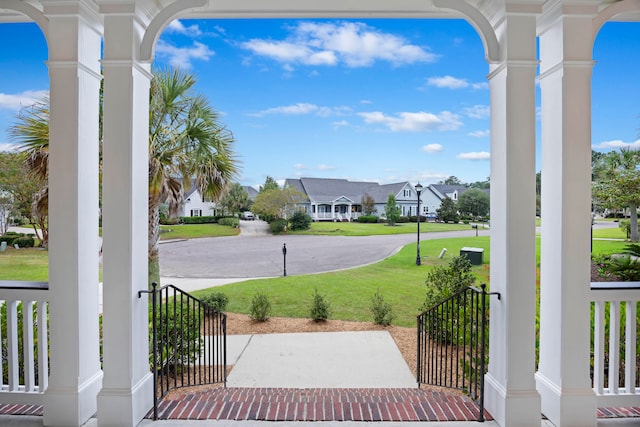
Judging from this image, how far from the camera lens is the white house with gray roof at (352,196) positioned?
40.5 ft

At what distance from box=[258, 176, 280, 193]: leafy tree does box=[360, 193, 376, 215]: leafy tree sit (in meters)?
3.13

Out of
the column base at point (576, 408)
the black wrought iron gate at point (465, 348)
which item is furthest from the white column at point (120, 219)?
the column base at point (576, 408)

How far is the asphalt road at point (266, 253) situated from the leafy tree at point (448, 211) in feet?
1.45

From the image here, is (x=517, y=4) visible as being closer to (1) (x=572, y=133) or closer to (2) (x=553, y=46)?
(2) (x=553, y=46)

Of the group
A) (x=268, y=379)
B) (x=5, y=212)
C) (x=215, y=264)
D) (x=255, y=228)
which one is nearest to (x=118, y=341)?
(x=268, y=379)

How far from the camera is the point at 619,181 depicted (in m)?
5.02

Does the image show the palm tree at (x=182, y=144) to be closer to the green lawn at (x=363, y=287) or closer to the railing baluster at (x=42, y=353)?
the railing baluster at (x=42, y=353)

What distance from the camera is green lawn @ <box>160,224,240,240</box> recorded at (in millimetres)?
9867

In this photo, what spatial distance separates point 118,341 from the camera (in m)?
2.50

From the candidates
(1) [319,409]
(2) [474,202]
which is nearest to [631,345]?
(1) [319,409]

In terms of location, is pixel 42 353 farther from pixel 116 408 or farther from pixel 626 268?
pixel 626 268

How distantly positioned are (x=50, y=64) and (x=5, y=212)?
534cm

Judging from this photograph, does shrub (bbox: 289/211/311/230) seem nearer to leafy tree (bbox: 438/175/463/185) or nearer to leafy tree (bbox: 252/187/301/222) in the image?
leafy tree (bbox: 252/187/301/222)

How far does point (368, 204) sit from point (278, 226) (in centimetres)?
341
